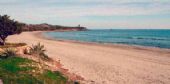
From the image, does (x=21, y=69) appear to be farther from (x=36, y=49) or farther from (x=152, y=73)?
(x=152, y=73)

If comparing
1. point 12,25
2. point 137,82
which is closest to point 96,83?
point 137,82

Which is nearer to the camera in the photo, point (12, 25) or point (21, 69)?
point (21, 69)

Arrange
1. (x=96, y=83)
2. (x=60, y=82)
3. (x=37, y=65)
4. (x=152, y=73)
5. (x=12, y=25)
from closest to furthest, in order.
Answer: (x=60, y=82)
(x=37, y=65)
(x=96, y=83)
(x=152, y=73)
(x=12, y=25)

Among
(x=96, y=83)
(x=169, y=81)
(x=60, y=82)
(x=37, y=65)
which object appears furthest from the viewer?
(x=169, y=81)

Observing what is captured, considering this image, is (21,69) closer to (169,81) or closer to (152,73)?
(169,81)

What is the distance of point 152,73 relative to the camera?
22.8 meters

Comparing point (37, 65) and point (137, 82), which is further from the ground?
point (37, 65)

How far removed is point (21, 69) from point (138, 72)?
966 cm

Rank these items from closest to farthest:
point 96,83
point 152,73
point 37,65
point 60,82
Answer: point 60,82
point 37,65
point 96,83
point 152,73

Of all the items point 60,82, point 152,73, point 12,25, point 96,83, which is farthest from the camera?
point 12,25

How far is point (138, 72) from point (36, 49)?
21.6ft

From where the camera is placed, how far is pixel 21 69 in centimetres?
1549

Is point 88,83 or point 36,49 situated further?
point 36,49

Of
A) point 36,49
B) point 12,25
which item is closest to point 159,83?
point 36,49
